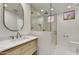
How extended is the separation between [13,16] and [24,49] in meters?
0.61

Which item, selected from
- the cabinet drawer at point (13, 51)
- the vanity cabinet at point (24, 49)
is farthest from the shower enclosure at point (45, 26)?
the cabinet drawer at point (13, 51)

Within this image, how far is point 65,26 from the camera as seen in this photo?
1.71m

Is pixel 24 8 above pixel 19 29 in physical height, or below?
above

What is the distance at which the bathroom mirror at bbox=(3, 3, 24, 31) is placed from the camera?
1655mm

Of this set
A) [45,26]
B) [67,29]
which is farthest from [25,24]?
[67,29]

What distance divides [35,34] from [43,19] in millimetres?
311

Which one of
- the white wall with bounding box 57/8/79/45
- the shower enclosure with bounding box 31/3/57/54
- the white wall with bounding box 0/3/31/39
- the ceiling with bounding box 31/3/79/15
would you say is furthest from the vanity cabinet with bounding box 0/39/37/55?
the ceiling with bounding box 31/3/79/15

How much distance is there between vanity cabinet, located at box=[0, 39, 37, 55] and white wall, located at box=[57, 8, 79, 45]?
47 centimetres

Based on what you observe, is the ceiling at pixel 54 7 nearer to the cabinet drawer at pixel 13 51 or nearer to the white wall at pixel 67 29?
the white wall at pixel 67 29

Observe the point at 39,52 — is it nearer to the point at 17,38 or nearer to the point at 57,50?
the point at 57,50

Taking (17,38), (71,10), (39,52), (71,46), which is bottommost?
(39,52)

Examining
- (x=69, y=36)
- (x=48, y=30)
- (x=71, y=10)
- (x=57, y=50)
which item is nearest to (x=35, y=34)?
(x=48, y=30)

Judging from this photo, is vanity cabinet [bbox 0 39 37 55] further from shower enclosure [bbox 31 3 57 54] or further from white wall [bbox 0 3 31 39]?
white wall [bbox 0 3 31 39]

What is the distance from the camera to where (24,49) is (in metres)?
1.64
